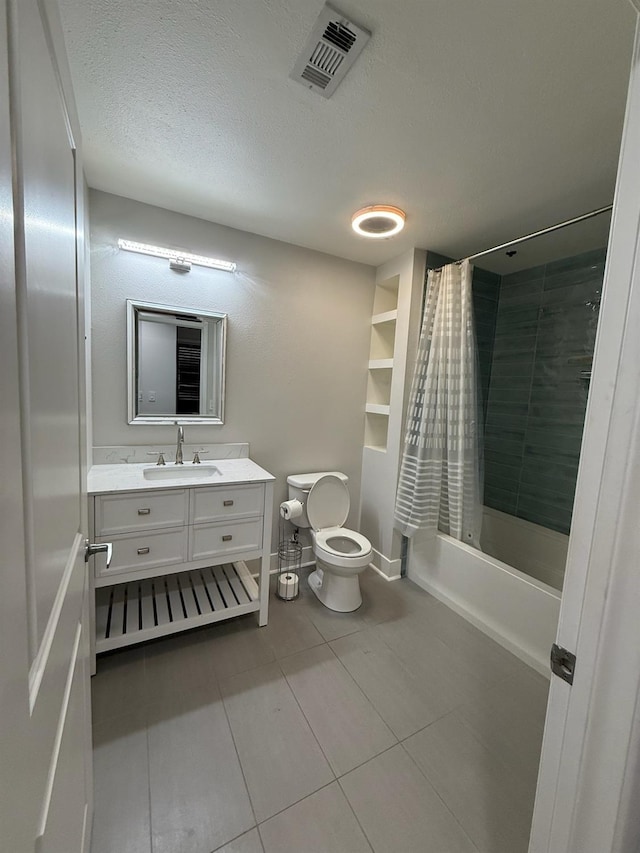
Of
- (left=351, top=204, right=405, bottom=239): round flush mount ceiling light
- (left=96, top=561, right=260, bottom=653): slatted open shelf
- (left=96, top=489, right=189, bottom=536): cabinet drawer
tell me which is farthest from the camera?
(left=351, top=204, right=405, bottom=239): round flush mount ceiling light

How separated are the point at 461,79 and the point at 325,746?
2.48m

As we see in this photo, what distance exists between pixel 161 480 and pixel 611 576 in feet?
6.20

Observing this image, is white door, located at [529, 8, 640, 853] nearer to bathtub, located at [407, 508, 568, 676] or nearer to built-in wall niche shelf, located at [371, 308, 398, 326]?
bathtub, located at [407, 508, 568, 676]

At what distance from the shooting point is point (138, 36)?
1052 millimetres

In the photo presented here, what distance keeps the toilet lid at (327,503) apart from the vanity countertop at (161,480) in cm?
52

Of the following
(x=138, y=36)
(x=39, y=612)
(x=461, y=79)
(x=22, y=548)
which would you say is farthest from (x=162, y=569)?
(x=461, y=79)

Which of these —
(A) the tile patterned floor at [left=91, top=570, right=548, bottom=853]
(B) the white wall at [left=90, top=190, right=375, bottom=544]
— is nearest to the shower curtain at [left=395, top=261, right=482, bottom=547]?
(B) the white wall at [left=90, top=190, right=375, bottom=544]

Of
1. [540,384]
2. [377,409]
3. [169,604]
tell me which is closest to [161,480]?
[169,604]

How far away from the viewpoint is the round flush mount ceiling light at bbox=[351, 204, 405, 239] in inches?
72.5

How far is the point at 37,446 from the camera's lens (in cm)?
47

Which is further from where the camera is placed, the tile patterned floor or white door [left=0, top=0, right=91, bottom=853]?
the tile patterned floor

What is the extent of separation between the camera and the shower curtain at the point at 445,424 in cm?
217

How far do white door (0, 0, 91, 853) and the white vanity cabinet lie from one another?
0.91m

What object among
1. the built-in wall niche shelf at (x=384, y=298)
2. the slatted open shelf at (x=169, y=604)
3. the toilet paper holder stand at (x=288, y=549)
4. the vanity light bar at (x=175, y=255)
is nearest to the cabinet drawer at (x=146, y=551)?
the slatted open shelf at (x=169, y=604)
